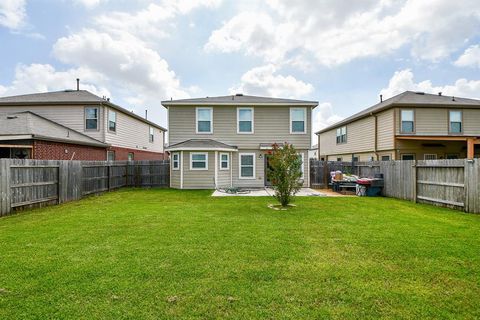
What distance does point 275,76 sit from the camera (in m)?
22.6

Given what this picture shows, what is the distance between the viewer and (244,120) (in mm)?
17516

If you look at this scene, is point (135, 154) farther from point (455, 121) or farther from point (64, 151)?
point (455, 121)

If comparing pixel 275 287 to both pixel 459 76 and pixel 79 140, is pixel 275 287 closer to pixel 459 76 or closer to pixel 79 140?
pixel 79 140

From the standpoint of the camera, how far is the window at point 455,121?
713 inches

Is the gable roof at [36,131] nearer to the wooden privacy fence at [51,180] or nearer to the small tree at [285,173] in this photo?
the wooden privacy fence at [51,180]

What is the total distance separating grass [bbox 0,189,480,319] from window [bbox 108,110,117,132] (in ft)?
40.7

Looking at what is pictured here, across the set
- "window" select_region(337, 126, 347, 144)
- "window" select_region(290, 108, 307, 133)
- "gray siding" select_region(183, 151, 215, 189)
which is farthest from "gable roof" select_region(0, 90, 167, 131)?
"window" select_region(337, 126, 347, 144)

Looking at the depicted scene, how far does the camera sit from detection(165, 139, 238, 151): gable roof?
15.6m

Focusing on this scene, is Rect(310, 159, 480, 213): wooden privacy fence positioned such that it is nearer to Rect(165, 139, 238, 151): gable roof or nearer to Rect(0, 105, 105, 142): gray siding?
Rect(165, 139, 238, 151): gable roof

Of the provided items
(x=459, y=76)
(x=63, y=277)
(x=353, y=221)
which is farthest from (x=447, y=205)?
(x=459, y=76)

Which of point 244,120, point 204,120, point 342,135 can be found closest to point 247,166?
point 244,120

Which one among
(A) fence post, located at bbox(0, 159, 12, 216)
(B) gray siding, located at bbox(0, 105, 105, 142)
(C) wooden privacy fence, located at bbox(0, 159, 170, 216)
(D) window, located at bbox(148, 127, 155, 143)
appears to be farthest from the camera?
(D) window, located at bbox(148, 127, 155, 143)

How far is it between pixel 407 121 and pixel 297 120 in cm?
733

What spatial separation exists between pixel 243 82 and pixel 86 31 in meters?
12.3
